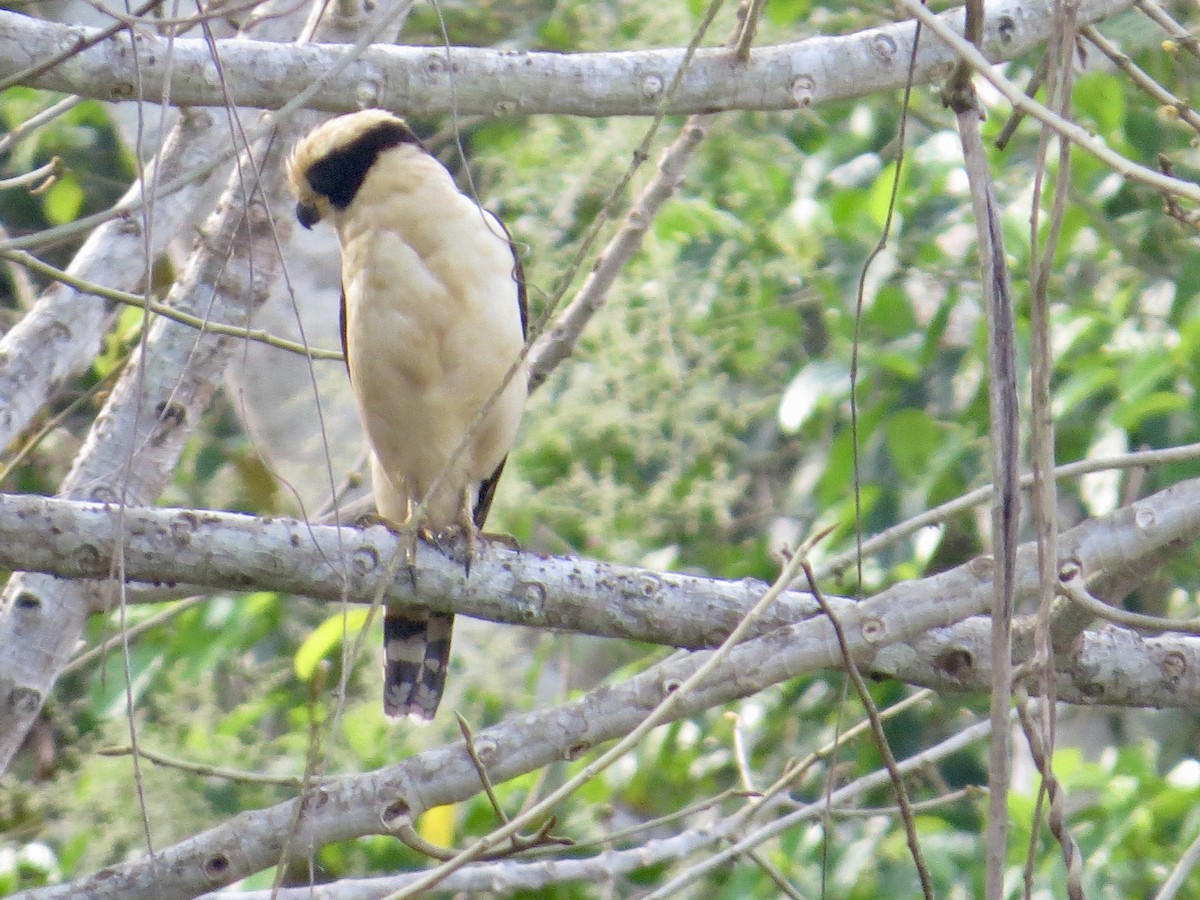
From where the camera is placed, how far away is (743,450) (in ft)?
15.7

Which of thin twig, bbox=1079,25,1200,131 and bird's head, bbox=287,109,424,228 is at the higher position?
bird's head, bbox=287,109,424,228

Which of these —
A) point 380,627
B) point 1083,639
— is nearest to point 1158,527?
point 1083,639

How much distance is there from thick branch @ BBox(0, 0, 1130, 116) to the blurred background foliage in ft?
2.21

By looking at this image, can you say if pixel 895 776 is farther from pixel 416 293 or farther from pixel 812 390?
pixel 812 390

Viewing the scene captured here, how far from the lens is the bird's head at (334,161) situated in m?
2.99

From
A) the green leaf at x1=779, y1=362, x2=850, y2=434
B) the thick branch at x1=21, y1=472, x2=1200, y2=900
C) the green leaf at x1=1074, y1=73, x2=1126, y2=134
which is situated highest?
the green leaf at x1=1074, y1=73, x2=1126, y2=134

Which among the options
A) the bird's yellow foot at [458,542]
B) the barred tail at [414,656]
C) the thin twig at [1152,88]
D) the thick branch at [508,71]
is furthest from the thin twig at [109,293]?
the barred tail at [414,656]

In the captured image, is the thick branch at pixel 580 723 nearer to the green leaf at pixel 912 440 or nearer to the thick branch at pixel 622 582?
the thick branch at pixel 622 582

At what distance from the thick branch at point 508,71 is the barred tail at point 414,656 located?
168 cm

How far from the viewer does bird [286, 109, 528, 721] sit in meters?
2.96

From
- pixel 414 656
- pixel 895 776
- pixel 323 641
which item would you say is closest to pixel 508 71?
pixel 895 776

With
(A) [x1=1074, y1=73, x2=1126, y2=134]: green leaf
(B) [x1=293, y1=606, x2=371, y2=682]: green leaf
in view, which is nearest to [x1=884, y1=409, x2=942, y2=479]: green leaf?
(A) [x1=1074, y1=73, x2=1126, y2=134]: green leaf

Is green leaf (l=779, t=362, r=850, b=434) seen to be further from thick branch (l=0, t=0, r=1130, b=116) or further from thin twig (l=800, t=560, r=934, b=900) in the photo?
thin twig (l=800, t=560, r=934, b=900)

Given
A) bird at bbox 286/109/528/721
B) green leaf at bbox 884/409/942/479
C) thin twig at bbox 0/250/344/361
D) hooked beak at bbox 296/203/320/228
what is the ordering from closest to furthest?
1. thin twig at bbox 0/250/344/361
2. bird at bbox 286/109/528/721
3. hooked beak at bbox 296/203/320/228
4. green leaf at bbox 884/409/942/479
